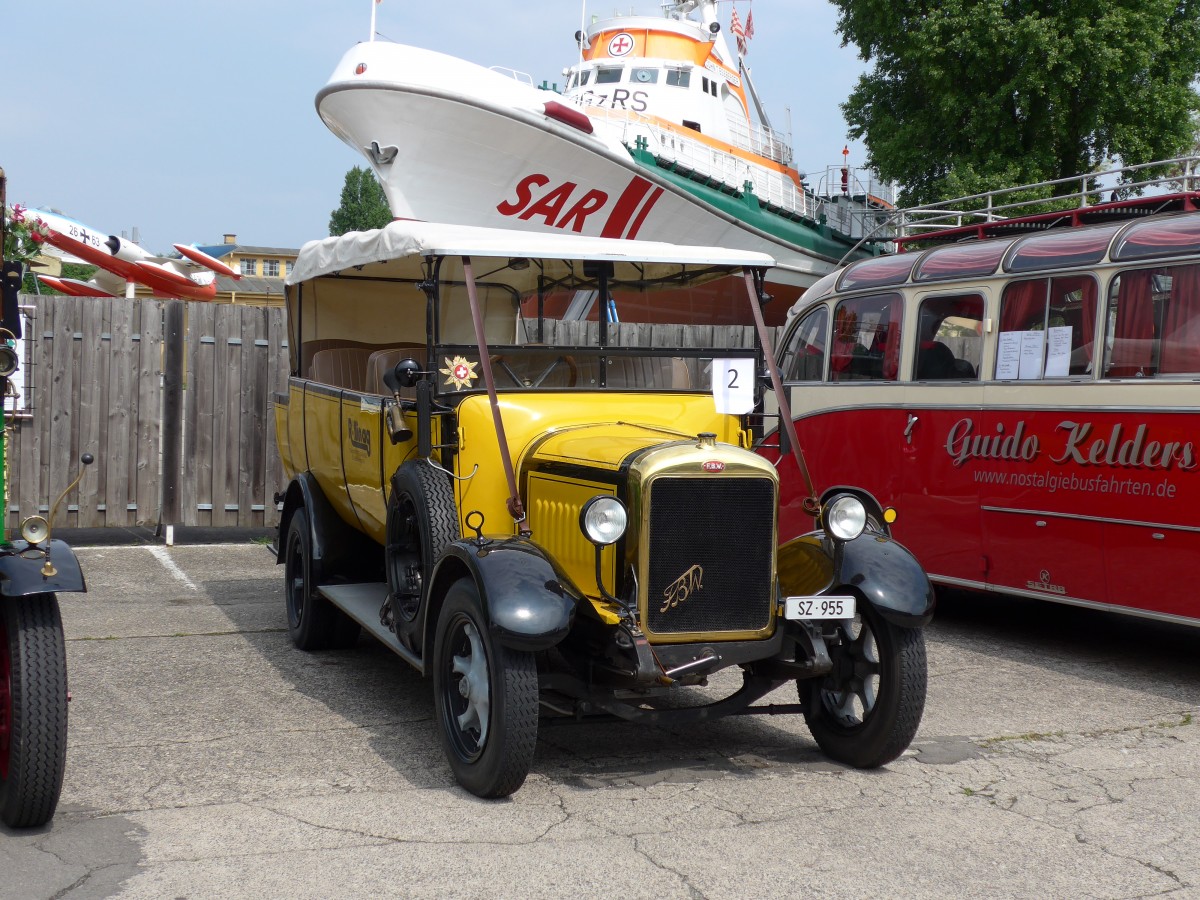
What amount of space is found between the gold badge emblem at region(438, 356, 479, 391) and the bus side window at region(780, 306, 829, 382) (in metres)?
4.51

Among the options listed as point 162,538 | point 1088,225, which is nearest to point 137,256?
point 162,538

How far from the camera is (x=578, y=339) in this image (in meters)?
6.21

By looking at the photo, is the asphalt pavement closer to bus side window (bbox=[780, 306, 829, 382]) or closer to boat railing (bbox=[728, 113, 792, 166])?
bus side window (bbox=[780, 306, 829, 382])

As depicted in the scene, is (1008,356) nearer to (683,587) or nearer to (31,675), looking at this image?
(683,587)

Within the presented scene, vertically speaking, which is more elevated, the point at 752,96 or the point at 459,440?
the point at 752,96

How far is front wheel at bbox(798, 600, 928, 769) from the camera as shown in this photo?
516 cm

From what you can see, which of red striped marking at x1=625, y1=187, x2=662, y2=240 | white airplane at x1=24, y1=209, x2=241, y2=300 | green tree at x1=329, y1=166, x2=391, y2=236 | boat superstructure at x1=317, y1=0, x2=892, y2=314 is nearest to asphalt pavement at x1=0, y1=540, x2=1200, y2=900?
boat superstructure at x1=317, y1=0, x2=892, y2=314

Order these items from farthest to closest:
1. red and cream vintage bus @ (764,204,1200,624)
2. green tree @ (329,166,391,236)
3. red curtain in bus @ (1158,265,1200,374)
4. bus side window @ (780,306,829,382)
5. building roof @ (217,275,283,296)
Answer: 1. green tree @ (329,166,391,236)
2. building roof @ (217,275,283,296)
3. bus side window @ (780,306,829,382)
4. red and cream vintage bus @ (764,204,1200,624)
5. red curtain in bus @ (1158,265,1200,374)

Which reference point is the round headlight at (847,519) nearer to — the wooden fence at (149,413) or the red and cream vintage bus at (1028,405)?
the red and cream vintage bus at (1028,405)

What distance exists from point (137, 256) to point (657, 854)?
129 ft

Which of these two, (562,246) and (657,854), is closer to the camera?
(657,854)

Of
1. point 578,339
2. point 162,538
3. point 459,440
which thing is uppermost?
point 578,339

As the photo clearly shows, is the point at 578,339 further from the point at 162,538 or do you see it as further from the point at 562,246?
the point at 162,538

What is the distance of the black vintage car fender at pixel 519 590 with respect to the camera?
15.1 feet
